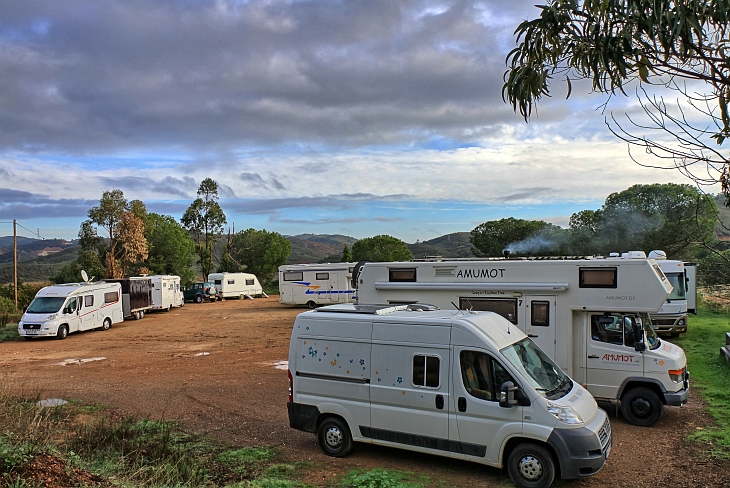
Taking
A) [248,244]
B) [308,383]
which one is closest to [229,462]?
[308,383]

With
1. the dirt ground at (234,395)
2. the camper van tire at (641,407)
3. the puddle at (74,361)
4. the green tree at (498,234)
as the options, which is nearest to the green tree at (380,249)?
the green tree at (498,234)

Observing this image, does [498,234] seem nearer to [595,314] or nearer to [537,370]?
[595,314]

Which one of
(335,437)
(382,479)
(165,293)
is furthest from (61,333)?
(382,479)

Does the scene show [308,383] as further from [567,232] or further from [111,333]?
[567,232]

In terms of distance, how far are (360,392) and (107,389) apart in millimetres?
8264

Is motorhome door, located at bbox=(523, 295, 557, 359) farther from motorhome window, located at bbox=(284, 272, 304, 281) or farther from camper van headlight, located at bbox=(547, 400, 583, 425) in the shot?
motorhome window, located at bbox=(284, 272, 304, 281)

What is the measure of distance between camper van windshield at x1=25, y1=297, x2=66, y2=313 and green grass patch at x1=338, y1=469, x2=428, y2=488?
2099 centimetres

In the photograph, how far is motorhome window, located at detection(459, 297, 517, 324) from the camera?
1097 cm

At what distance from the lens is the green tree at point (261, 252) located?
195ft

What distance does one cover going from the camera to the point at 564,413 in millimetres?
6590

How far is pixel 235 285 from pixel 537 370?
39020 millimetres

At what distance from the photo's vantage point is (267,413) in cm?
1066

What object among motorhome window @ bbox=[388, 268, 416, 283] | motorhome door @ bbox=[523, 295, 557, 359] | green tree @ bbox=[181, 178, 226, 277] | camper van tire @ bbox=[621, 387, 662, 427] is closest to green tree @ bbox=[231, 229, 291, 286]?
green tree @ bbox=[181, 178, 226, 277]

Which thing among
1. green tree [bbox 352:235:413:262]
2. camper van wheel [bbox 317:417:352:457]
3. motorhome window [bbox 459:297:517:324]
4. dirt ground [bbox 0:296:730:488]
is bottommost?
dirt ground [bbox 0:296:730:488]
